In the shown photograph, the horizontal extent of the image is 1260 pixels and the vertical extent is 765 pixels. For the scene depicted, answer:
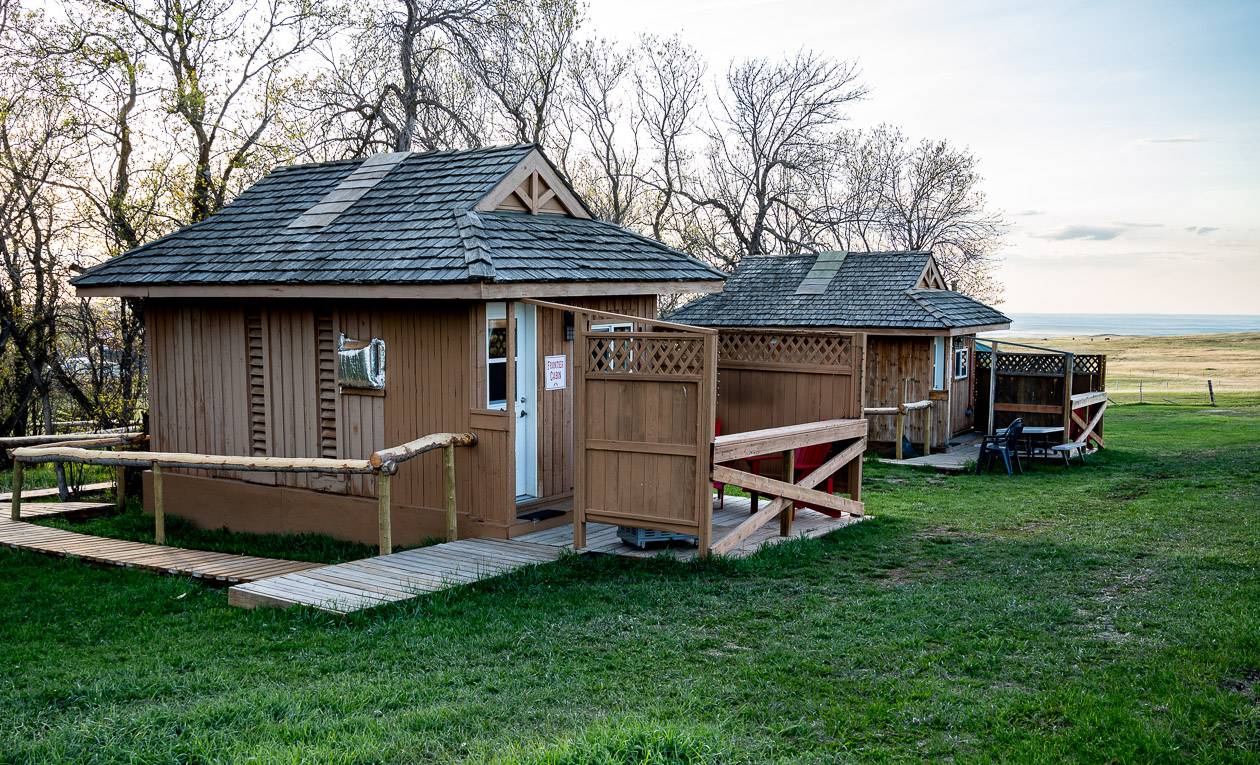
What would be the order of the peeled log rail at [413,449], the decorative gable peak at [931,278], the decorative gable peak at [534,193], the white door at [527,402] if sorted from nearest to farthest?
1. the peeled log rail at [413,449]
2. the white door at [527,402]
3. the decorative gable peak at [534,193]
4. the decorative gable peak at [931,278]

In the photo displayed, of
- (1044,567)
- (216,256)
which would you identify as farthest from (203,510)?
(1044,567)

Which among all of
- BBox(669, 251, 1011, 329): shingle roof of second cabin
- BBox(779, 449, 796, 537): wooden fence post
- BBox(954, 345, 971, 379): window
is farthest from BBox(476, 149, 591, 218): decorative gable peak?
BBox(954, 345, 971, 379): window

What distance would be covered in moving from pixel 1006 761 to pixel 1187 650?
229 cm

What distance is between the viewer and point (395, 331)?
11.0 metres

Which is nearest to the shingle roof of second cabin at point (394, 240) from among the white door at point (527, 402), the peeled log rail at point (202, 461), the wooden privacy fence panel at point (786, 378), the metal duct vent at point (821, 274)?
the white door at point (527, 402)

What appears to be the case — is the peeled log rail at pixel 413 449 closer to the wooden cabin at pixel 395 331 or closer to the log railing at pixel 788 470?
the wooden cabin at pixel 395 331

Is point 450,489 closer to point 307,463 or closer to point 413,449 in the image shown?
point 413,449

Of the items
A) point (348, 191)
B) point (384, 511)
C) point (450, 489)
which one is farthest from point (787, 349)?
point (348, 191)

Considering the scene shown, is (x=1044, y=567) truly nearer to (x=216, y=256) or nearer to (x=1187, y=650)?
(x=1187, y=650)

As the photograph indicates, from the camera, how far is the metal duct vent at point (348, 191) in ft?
41.5

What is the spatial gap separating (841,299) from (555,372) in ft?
39.4

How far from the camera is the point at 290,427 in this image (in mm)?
12141

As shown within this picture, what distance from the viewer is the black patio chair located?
17.8 meters

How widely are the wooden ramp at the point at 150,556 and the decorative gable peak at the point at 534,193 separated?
14.6 ft
